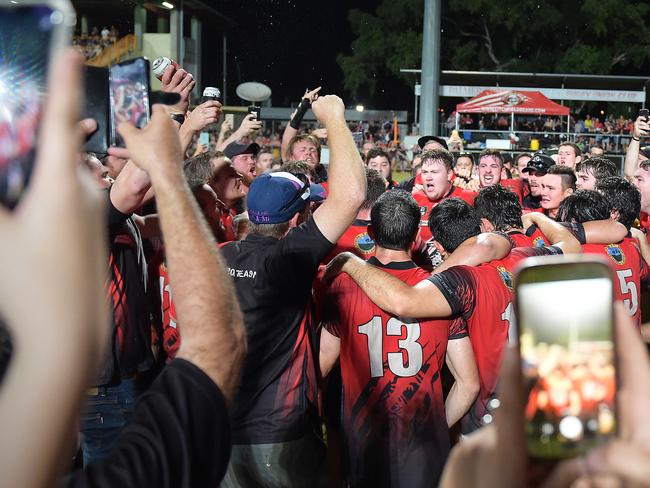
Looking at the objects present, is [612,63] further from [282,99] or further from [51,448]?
[51,448]

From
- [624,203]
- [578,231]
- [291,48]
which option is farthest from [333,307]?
[291,48]

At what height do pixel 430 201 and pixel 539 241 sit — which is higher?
pixel 430 201

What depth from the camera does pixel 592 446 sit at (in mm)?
957

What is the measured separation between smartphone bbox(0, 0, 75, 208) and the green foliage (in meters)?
37.9

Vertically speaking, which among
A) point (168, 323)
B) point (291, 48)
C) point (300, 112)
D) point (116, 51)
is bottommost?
point (168, 323)

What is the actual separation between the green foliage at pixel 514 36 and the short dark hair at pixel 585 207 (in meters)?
33.7

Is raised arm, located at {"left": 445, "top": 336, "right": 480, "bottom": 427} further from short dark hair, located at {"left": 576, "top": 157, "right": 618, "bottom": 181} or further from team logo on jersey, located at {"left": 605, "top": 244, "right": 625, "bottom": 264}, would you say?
short dark hair, located at {"left": 576, "top": 157, "right": 618, "bottom": 181}

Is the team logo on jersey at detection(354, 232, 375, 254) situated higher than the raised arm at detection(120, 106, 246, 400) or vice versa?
the raised arm at detection(120, 106, 246, 400)

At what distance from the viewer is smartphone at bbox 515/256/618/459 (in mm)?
957

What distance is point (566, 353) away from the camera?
972 millimetres

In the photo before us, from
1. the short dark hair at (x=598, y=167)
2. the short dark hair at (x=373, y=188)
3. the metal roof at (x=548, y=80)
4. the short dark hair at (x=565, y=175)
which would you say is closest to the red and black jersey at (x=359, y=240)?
the short dark hair at (x=373, y=188)

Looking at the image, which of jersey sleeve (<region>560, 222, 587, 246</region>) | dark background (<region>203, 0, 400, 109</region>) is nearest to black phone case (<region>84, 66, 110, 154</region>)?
jersey sleeve (<region>560, 222, 587, 246</region>)

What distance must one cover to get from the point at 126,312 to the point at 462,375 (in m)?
1.79

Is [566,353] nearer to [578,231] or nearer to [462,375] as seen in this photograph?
[462,375]
